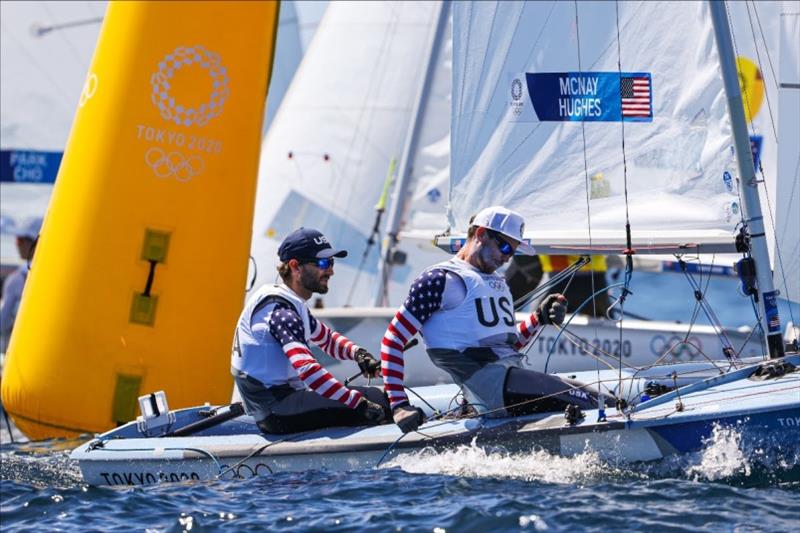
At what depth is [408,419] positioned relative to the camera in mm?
6641

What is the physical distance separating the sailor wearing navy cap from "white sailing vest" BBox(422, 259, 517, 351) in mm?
541

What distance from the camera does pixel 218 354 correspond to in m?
9.39

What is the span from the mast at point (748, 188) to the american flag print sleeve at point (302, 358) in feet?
6.93

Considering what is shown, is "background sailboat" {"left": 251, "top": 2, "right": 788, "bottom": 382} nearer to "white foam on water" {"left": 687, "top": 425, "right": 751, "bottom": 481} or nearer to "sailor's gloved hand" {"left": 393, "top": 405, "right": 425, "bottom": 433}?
"sailor's gloved hand" {"left": 393, "top": 405, "right": 425, "bottom": 433}

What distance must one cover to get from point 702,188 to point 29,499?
399 centimetres

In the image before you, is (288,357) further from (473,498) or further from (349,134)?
(349,134)

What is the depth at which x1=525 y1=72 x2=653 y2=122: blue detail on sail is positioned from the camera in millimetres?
A: 8180

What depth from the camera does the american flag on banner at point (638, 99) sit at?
26.8 ft

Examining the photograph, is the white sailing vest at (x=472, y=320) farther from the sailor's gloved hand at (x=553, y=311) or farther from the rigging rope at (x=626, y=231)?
the rigging rope at (x=626, y=231)

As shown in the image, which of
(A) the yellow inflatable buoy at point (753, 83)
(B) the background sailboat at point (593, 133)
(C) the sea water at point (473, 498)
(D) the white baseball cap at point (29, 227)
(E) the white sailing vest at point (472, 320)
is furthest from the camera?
(D) the white baseball cap at point (29, 227)

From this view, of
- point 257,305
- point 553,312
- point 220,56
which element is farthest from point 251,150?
point 553,312

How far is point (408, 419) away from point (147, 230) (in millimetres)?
3335

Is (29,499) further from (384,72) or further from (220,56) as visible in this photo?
(384,72)

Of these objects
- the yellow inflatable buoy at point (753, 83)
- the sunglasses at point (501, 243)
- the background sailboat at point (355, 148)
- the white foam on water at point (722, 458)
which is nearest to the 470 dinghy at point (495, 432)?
the white foam on water at point (722, 458)
